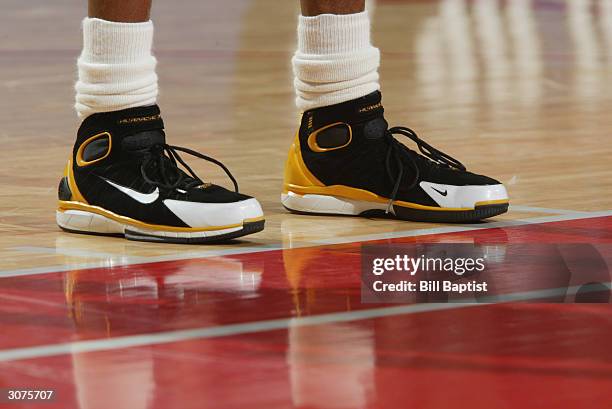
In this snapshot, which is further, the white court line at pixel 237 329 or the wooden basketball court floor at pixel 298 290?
the white court line at pixel 237 329

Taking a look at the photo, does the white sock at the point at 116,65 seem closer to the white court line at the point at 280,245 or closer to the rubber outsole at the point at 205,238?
the rubber outsole at the point at 205,238

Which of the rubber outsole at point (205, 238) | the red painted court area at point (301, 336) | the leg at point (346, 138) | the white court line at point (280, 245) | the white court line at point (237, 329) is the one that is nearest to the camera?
the red painted court area at point (301, 336)

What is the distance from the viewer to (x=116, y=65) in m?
2.32

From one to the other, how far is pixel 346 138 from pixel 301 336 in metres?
0.86

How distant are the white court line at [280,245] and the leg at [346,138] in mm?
95

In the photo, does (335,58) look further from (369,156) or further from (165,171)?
(165,171)

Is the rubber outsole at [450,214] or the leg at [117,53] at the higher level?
the leg at [117,53]

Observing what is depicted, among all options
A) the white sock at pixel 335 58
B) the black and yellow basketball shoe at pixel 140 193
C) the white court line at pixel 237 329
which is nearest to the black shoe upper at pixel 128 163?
the black and yellow basketball shoe at pixel 140 193

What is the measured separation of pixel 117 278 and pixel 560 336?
0.63 metres

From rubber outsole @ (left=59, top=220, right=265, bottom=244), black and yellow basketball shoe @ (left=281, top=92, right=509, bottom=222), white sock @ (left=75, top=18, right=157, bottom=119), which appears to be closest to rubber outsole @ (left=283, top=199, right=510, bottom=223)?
black and yellow basketball shoe @ (left=281, top=92, right=509, bottom=222)

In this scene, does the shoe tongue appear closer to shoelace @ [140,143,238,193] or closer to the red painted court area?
shoelace @ [140,143,238,193]

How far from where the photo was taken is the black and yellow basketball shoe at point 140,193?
7.25ft

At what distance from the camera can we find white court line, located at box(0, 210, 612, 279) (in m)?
2.05

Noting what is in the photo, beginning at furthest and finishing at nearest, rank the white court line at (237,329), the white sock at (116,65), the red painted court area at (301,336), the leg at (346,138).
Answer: the leg at (346,138) < the white sock at (116,65) < the white court line at (237,329) < the red painted court area at (301,336)
